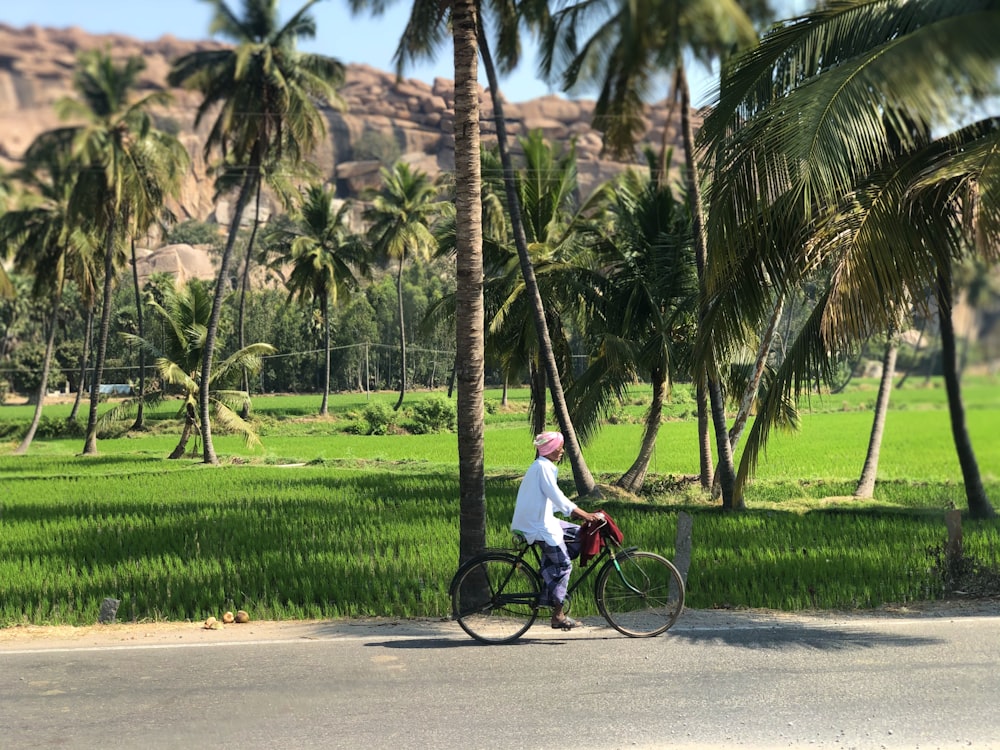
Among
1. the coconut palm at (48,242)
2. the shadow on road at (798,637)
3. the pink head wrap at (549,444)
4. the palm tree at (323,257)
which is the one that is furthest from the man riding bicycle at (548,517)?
the coconut palm at (48,242)

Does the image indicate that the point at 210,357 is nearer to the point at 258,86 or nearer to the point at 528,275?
the point at 258,86

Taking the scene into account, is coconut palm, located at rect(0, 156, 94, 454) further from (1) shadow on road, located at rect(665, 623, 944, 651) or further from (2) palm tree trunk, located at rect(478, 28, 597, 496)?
(1) shadow on road, located at rect(665, 623, 944, 651)

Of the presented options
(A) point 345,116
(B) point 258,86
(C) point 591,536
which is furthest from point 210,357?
(A) point 345,116

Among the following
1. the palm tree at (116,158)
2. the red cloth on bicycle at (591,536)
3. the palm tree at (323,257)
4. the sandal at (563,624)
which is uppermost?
the palm tree at (116,158)

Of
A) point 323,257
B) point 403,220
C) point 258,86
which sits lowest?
point 323,257

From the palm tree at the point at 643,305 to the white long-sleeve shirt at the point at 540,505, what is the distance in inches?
457

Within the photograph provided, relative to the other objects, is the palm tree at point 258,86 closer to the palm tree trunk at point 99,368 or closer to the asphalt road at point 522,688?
the palm tree trunk at point 99,368

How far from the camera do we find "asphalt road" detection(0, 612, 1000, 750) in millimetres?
4902

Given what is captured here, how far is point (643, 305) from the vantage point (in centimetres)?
1966

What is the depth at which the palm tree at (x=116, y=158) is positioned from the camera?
24938 mm

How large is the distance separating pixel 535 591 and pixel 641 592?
3.11 feet

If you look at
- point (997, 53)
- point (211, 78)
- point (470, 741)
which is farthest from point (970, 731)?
point (211, 78)

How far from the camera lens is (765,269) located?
349 inches

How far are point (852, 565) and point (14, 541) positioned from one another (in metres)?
10.4
